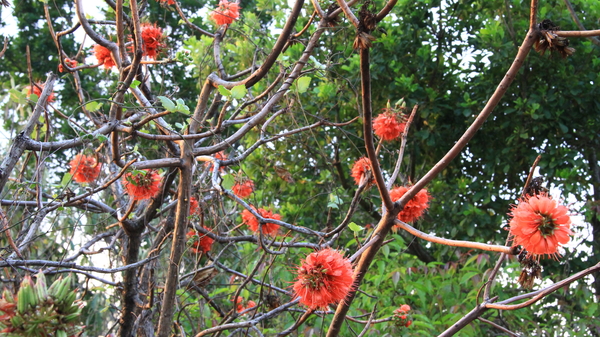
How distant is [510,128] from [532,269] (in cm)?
374

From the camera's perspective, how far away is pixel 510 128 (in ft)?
16.2

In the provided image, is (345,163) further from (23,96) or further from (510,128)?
(23,96)

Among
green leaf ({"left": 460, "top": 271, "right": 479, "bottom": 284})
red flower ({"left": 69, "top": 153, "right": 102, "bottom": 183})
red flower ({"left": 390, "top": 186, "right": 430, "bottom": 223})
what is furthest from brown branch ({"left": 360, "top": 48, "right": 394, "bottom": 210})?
red flower ({"left": 69, "top": 153, "right": 102, "bottom": 183})

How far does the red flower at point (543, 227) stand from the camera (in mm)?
1366

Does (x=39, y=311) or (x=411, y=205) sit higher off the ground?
(x=411, y=205)

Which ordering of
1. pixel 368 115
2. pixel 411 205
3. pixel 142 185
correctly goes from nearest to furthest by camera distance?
pixel 368 115 < pixel 411 205 < pixel 142 185

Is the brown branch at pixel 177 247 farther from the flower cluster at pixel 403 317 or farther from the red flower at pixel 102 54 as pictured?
the flower cluster at pixel 403 317

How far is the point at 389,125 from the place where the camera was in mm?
2762

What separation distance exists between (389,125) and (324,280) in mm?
1356

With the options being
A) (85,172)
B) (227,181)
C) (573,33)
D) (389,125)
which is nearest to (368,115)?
(573,33)

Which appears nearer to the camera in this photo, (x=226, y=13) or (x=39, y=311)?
(x=39, y=311)

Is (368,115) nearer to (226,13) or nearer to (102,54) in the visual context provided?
(102,54)

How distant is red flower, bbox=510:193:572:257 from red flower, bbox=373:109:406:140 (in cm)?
139

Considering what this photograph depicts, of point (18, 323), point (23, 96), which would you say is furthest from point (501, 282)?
point (18, 323)
